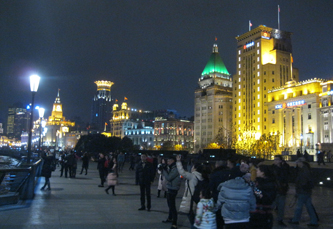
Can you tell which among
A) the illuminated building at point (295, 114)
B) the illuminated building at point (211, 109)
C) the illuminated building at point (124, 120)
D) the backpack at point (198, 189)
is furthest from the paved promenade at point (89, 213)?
the illuminated building at point (124, 120)

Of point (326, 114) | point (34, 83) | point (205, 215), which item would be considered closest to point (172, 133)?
point (326, 114)

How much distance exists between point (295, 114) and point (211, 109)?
145 ft

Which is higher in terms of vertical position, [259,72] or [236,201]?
[259,72]

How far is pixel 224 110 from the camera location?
125000 millimetres

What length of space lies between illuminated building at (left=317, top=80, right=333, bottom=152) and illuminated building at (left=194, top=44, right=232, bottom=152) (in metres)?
43.8

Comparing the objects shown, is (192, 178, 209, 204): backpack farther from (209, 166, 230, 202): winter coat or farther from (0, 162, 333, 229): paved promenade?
(0, 162, 333, 229): paved promenade

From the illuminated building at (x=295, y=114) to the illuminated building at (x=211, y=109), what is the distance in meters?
27.8

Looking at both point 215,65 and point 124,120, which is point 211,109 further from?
point 124,120

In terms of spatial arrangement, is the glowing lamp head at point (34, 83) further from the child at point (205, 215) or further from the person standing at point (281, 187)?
the child at point (205, 215)

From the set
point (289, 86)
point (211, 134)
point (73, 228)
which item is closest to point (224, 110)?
point (211, 134)

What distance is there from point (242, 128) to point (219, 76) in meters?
39.8

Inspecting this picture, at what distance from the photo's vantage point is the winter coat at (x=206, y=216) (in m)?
6.41

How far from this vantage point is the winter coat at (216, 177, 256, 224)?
6.12 meters

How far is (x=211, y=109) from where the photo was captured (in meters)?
127
